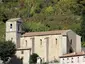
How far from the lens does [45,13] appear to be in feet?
368

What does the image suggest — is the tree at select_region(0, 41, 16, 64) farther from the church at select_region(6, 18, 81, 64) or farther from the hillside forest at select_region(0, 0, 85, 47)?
the hillside forest at select_region(0, 0, 85, 47)

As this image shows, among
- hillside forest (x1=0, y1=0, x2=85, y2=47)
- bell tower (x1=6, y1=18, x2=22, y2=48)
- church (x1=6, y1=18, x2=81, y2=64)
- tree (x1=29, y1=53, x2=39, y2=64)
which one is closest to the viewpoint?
tree (x1=29, y1=53, x2=39, y2=64)

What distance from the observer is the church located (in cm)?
7438

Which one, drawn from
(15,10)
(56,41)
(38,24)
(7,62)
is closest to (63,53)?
(56,41)

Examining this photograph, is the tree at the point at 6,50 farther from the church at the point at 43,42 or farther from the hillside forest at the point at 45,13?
the hillside forest at the point at 45,13

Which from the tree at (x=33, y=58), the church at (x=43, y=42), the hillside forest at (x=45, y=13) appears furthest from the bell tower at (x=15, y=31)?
the hillside forest at (x=45, y=13)

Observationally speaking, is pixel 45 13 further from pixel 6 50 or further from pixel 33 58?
pixel 6 50

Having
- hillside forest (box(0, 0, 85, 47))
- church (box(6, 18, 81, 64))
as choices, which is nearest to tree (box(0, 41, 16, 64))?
church (box(6, 18, 81, 64))

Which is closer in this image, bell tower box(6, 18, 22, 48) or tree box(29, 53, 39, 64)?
tree box(29, 53, 39, 64)

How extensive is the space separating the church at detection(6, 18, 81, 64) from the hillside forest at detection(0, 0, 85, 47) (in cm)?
1442

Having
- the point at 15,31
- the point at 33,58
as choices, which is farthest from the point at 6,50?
the point at 15,31

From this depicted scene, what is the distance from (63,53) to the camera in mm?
73438

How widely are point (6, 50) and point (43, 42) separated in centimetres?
660

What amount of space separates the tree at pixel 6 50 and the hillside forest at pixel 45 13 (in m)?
18.8
